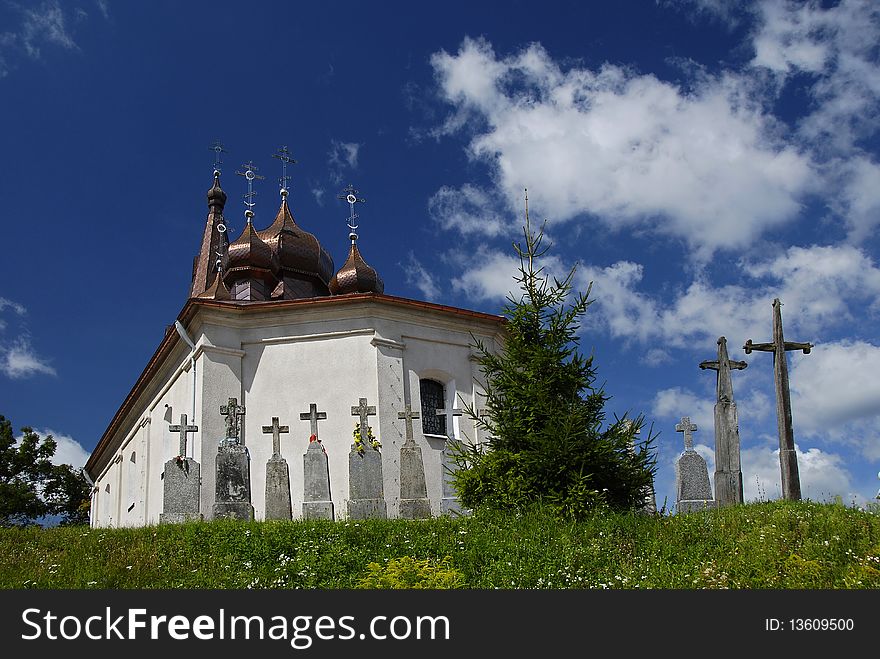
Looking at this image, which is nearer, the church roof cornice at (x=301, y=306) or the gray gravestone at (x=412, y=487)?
the gray gravestone at (x=412, y=487)

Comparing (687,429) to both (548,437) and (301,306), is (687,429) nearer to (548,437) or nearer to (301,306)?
(548,437)

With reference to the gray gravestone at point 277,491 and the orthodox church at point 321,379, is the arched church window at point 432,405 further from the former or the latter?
the gray gravestone at point 277,491

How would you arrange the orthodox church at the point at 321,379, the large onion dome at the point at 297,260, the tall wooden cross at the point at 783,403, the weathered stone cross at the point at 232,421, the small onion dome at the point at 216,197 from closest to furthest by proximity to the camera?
the tall wooden cross at the point at 783,403
the weathered stone cross at the point at 232,421
the orthodox church at the point at 321,379
the large onion dome at the point at 297,260
the small onion dome at the point at 216,197

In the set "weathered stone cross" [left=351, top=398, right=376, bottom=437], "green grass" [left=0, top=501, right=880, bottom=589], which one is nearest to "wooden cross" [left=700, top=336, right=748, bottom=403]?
"green grass" [left=0, top=501, right=880, bottom=589]

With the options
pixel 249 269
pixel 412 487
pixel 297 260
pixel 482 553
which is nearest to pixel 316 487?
pixel 412 487

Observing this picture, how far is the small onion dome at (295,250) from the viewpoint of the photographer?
30.3 m

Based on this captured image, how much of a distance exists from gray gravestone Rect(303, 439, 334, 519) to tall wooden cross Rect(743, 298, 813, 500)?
7.75 metres

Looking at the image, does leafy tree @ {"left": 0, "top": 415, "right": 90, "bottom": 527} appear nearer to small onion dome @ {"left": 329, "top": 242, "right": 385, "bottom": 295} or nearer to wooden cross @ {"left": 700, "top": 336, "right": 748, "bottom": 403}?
small onion dome @ {"left": 329, "top": 242, "right": 385, "bottom": 295}

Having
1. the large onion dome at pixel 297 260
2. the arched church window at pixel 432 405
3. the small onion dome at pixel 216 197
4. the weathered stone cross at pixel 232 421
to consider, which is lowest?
the weathered stone cross at pixel 232 421

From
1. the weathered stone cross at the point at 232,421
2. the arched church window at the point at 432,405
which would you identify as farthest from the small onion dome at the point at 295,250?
the weathered stone cross at the point at 232,421

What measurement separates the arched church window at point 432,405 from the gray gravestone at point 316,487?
24.6ft

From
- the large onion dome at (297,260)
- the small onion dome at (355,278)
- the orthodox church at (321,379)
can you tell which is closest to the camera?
the orthodox church at (321,379)

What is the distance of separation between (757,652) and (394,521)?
6325 mm

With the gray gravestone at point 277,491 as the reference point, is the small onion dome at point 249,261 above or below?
above
